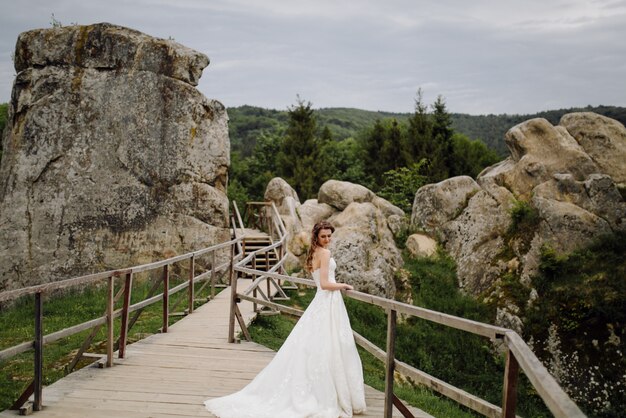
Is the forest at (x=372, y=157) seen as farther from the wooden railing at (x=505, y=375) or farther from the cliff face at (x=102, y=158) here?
the wooden railing at (x=505, y=375)

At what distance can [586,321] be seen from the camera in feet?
51.1

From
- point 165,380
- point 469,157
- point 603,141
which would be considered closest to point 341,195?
point 603,141

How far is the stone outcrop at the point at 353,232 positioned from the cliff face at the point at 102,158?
13.4ft

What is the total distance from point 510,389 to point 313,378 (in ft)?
7.53

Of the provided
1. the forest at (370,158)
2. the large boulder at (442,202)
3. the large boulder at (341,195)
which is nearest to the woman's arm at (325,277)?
the large boulder at (442,202)

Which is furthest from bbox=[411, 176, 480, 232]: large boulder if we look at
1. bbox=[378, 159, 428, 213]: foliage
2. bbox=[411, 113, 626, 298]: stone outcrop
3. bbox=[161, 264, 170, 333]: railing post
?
bbox=[161, 264, 170, 333]: railing post

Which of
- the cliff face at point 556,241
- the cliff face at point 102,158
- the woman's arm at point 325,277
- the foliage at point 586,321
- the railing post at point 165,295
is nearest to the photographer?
the woman's arm at point 325,277

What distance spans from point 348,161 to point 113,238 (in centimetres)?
2801

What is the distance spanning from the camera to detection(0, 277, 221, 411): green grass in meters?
7.98

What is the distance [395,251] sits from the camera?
66.0 feet

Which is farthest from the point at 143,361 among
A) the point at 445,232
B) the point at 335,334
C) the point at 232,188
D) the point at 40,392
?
the point at 232,188

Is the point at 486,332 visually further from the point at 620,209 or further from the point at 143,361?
the point at 620,209

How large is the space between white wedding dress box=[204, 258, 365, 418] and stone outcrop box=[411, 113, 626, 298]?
13.4 metres

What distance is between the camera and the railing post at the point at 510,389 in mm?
3717
